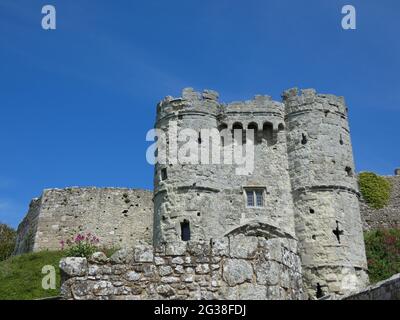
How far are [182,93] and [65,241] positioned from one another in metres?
15.4

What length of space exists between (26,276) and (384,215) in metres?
26.4

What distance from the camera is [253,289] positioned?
294 inches

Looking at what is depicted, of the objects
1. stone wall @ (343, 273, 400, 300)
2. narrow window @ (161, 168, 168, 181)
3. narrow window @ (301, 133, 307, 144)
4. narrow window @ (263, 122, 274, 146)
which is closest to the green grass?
narrow window @ (161, 168, 168, 181)

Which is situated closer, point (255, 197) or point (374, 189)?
point (255, 197)

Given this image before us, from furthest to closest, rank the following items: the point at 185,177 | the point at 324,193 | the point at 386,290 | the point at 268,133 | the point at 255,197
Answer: the point at 268,133 → the point at 255,197 → the point at 324,193 → the point at 185,177 → the point at 386,290

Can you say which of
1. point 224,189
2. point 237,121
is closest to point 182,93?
point 237,121

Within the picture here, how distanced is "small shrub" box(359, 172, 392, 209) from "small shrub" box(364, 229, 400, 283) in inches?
147

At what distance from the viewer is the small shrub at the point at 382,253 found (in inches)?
1307

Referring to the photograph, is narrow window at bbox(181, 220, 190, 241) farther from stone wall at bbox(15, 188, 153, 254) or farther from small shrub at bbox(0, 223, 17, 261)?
small shrub at bbox(0, 223, 17, 261)

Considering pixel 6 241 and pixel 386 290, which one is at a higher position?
pixel 6 241

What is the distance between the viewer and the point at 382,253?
115ft

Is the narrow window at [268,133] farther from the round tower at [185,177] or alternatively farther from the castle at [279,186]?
the round tower at [185,177]

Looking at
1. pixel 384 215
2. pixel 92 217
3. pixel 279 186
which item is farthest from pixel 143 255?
pixel 384 215

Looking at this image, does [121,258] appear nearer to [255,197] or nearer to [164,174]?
[164,174]
